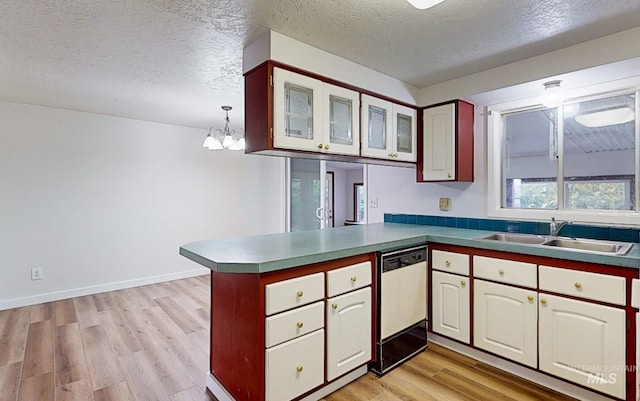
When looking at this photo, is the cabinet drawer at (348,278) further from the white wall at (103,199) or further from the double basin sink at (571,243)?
the white wall at (103,199)

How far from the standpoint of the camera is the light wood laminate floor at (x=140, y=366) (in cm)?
206

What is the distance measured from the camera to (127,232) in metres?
4.37

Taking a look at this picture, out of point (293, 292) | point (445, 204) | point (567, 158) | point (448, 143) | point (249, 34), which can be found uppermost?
point (249, 34)

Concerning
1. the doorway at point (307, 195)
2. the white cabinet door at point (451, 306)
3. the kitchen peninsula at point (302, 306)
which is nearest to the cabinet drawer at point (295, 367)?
the kitchen peninsula at point (302, 306)

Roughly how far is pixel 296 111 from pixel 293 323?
4.42 feet

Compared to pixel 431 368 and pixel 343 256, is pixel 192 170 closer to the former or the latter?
pixel 343 256

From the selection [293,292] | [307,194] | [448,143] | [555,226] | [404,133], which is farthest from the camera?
[307,194]

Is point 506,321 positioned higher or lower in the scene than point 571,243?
lower

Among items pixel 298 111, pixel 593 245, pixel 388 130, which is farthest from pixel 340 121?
pixel 593 245

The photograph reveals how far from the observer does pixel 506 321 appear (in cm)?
224

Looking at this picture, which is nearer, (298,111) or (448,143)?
(298,111)

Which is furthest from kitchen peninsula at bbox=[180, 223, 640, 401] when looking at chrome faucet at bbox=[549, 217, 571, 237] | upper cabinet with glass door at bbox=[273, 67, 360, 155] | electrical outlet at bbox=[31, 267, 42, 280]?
electrical outlet at bbox=[31, 267, 42, 280]

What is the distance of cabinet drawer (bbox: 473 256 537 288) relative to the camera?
7.00 feet

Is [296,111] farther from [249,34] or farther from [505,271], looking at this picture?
[505,271]
